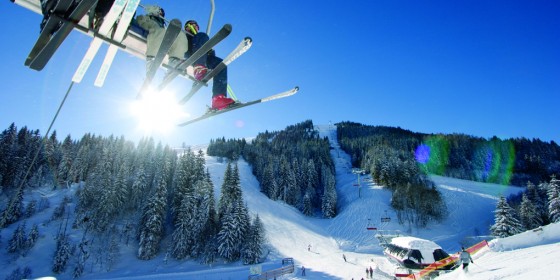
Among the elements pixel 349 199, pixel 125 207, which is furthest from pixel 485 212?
pixel 125 207

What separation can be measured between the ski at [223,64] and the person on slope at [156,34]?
676 mm

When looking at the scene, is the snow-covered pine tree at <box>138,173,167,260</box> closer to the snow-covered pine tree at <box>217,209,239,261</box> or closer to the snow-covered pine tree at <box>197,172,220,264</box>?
the snow-covered pine tree at <box>197,172,220,264</box>

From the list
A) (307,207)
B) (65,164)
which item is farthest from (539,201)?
(65,164)

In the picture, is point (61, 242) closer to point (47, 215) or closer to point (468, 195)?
point (47, 215)

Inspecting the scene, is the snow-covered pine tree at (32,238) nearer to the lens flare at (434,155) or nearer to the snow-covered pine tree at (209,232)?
the snow-covered pine tree at (209,232)

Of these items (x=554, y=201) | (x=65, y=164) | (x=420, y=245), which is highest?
(x=65, y=164)

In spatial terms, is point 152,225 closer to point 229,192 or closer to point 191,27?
point 229,192

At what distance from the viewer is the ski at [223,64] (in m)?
4.74

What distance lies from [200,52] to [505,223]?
158ft

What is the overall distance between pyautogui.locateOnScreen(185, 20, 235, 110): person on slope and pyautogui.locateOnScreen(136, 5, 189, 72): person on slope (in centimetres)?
26

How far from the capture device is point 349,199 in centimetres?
7512

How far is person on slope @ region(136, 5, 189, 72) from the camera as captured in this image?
16.6 ft

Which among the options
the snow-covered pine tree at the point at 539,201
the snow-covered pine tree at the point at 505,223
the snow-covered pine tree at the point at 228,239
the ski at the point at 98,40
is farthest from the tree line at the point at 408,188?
the ski at the point at 98,40

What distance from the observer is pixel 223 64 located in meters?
5.69
